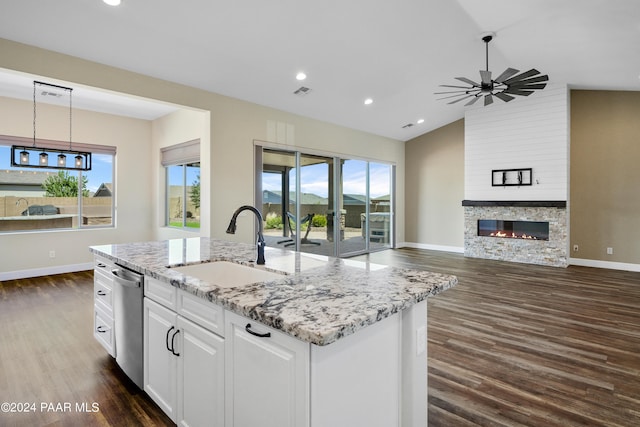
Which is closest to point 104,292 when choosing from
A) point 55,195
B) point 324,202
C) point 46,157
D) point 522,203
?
point 46,157

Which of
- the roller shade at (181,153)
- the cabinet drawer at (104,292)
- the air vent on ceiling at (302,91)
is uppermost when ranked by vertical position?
the air vent on ceiling at (302,91)

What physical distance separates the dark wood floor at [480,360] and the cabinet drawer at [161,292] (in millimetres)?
739

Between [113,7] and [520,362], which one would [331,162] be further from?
[520,362]

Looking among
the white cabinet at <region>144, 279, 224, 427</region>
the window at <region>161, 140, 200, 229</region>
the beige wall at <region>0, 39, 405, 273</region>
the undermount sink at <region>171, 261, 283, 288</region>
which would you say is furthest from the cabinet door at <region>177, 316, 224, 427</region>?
the window at <region>161, 140, 200, 229</region>

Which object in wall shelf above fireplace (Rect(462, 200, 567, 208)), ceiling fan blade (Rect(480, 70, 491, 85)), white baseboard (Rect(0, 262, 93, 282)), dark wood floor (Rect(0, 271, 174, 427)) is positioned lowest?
dark wood floor (Rect(0, 271, 174, 427))

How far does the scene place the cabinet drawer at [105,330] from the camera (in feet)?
8.48

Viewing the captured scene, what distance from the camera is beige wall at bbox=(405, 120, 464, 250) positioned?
8.26m

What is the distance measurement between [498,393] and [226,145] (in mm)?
4527

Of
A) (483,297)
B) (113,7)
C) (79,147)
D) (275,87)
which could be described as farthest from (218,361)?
(79,147)

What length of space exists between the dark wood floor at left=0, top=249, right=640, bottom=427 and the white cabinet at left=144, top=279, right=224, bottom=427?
316mm

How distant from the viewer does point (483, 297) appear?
14.8 feet

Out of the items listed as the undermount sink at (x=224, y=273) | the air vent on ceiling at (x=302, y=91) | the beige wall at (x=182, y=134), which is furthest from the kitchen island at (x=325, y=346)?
the air vent on ceiling at (x=302, y=91)

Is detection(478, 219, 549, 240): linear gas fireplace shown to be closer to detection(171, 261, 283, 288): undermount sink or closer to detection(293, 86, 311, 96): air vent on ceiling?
detection(293, 86, 311, 96): air vent on ceiling

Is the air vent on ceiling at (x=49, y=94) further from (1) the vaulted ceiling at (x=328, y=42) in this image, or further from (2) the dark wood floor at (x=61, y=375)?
(2) the dark wood floor at (x=61, y=375)
